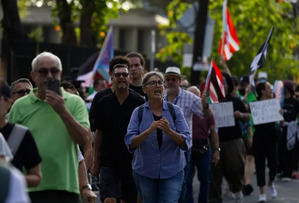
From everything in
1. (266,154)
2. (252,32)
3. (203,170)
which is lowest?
(266,154)

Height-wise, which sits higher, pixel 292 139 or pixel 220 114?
pixel 220 114

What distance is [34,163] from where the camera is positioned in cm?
572

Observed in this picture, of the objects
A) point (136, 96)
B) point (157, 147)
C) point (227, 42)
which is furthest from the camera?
point (227, 42)

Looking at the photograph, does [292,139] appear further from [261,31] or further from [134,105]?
[261,31]

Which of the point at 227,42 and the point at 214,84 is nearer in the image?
the point at 214,84

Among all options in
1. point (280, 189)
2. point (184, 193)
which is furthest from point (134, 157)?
point (280, 189)

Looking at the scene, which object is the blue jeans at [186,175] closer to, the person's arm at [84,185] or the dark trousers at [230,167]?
the dark trousers at [230,167]

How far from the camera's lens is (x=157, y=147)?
28.6 feet

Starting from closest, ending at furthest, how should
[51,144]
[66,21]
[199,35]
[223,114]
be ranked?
[51,144], [223,114], [66,21], [199,35]

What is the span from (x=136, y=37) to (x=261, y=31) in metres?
57.5

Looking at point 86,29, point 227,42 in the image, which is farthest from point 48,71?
point 86,29

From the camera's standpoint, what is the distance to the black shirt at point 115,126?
30.9 ft

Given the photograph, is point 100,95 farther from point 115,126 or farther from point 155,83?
point 155,83

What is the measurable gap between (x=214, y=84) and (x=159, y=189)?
414cm
